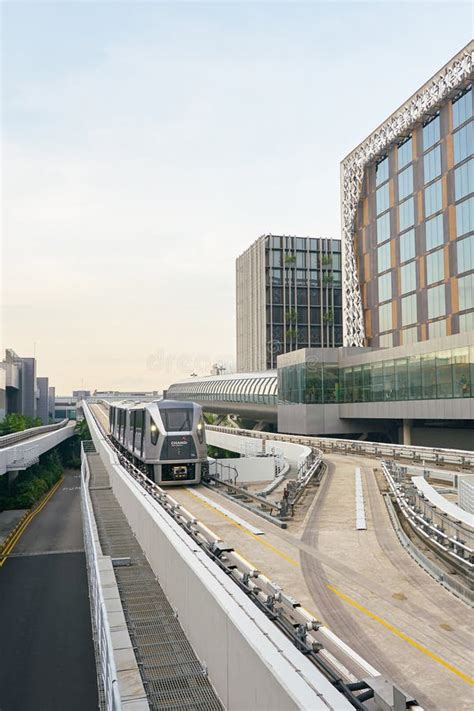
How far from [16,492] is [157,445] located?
123 feet

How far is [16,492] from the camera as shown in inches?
2453

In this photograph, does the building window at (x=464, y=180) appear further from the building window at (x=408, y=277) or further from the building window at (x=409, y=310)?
the building window at (x=409, y=310)

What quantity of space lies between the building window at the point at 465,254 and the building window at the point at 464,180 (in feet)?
14.6

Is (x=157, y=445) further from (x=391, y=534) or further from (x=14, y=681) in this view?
(x=391, y=534)

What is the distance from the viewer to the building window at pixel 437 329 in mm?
60344

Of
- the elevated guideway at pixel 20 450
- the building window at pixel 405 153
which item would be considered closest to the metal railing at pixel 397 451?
the elevated guideway at pixel 20 450

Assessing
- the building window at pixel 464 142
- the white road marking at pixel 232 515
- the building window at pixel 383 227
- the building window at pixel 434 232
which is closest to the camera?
the white road marking at pixel 232 515

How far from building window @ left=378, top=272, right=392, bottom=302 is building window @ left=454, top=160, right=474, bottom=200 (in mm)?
13970

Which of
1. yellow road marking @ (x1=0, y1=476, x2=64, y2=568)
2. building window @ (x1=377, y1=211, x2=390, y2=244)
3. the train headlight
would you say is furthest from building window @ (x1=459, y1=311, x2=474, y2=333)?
yellow road marking @ (x1=0, y1=476, x2=64, y2=568)

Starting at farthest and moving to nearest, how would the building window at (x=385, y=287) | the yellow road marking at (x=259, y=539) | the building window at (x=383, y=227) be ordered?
the building window at (x=383, y=227) < the building window at (x=385, y=287) < the yellow road marking at (x=259, y=539)

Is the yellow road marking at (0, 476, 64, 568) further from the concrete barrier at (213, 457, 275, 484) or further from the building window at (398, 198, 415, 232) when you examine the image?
the building window at (398, 198, 415, 232)

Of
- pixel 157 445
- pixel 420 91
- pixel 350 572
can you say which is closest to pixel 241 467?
pixel 157 445

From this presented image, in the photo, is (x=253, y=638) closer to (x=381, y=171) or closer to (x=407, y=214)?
(x=407, y=214)

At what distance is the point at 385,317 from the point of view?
70.8 m
